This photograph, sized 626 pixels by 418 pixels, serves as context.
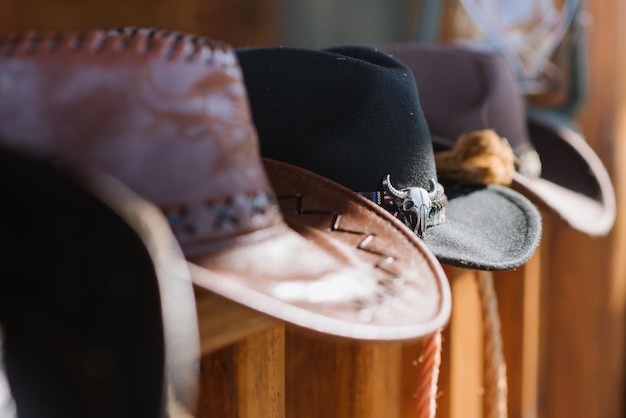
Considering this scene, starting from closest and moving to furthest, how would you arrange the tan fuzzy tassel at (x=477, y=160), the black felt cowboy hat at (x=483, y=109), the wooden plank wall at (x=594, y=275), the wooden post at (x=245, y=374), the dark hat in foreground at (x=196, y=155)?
the dark hat in foreground at (x=196, y=155), the wooden post at (x=245, y=374), the tan fuzzy tassel at (x=477, y=160), the black felt cowboy hat at (x=483, y=109), the wooden plank wall at (x=594, y=275)

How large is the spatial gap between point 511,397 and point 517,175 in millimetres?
616

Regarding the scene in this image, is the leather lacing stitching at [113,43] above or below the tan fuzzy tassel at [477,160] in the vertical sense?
above

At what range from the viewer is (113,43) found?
1.52 feet

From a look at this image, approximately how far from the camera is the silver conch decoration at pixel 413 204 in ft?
2.11

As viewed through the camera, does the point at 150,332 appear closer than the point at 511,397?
Yes

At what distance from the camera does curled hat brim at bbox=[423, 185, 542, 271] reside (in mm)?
666

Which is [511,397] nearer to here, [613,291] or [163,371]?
[613,291]

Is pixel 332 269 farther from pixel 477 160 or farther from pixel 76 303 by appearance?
pixel 477 160

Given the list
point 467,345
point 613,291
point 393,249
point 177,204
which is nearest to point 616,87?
point 613,291

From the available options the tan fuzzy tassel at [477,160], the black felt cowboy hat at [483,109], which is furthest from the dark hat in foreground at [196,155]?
the black felt cowboy hat at [483,109]

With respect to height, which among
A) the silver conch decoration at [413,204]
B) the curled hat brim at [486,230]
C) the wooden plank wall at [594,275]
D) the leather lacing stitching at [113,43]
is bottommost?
the wooden plank wall at [594,275]

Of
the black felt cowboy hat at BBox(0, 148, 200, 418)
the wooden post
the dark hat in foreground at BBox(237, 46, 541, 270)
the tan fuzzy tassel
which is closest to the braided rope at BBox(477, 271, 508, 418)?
the tan fuzzy tassel

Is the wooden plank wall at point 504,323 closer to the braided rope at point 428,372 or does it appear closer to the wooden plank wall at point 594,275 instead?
the wooden plank wall at point 594,275

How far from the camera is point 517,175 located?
1001mm
